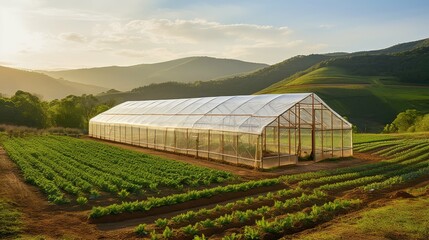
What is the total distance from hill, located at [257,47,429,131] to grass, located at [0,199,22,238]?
80353mm

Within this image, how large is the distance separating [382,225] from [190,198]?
28.4ft

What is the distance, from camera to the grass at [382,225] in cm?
1255

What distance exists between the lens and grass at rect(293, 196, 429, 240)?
1255 centimetres

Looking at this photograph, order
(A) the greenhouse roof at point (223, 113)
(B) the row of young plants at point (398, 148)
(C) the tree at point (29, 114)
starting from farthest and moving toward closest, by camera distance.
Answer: (C) the tree at point (29, 114) < (B) the row of young plants at point (398, 148) < (A) the greenhouse roof at point (223, 113)

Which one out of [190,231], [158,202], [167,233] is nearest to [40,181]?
[158,202]

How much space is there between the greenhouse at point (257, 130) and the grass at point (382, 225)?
515 inches

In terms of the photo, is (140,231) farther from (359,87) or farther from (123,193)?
(359,87)

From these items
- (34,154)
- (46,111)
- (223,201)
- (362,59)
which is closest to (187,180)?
(223,201)

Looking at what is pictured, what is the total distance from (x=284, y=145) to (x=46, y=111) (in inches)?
2525

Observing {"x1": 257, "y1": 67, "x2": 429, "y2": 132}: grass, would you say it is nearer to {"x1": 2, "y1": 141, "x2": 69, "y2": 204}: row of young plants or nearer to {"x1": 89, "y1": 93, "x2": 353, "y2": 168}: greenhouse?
{"x1": 89, "y1": 93, "x2": 353, "y2": 168}: greenhouse

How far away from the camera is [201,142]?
34.6m

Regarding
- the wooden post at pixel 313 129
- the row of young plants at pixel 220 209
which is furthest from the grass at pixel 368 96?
the row of young plants at pixel 220 209

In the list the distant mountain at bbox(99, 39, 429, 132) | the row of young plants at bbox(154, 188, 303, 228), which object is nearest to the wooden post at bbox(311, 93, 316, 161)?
the row of young plants at bbox(154, 188, 303, 228)

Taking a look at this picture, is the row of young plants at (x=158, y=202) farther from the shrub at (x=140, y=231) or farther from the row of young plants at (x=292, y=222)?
the row of young plants at (x=292, y=222)
